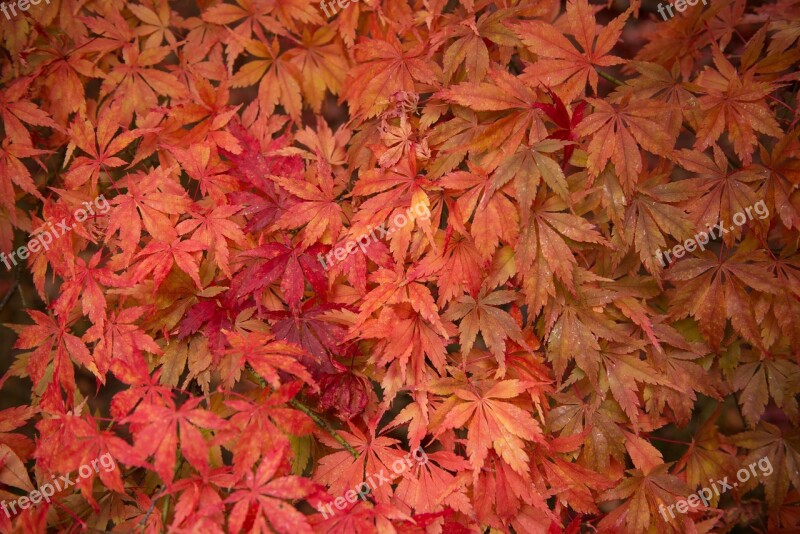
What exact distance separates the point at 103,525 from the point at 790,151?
2.33 meters

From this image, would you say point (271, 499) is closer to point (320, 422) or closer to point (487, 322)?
point (320, 422)

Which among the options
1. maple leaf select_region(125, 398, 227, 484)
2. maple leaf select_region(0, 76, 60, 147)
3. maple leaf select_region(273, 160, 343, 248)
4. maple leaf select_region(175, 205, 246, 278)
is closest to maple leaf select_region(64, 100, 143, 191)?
maple leaf select_region(0, 76, 60, 147)

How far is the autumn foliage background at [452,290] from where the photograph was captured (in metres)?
1.62

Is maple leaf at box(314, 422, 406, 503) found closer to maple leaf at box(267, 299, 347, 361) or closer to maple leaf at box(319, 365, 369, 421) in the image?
maple leaf at box(319, 365, 369, 421)

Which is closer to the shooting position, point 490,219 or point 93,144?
point 490,219

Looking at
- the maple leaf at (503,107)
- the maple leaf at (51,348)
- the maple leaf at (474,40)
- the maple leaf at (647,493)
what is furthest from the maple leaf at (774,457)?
the maple leaf at (51,348)

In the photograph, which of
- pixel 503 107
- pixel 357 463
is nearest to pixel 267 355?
pixel 357 463

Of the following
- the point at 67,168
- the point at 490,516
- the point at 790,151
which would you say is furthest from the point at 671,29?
the point at 67,168

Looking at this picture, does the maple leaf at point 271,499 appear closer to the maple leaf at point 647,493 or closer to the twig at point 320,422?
the twig at point 320,422

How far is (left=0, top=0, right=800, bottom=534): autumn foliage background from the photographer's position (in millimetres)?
1623

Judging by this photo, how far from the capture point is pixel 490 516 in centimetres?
171

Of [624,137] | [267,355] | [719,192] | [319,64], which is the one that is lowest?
[267,355]

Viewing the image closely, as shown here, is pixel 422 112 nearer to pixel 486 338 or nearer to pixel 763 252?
pixel 486 338

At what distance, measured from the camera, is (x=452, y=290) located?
168cm
